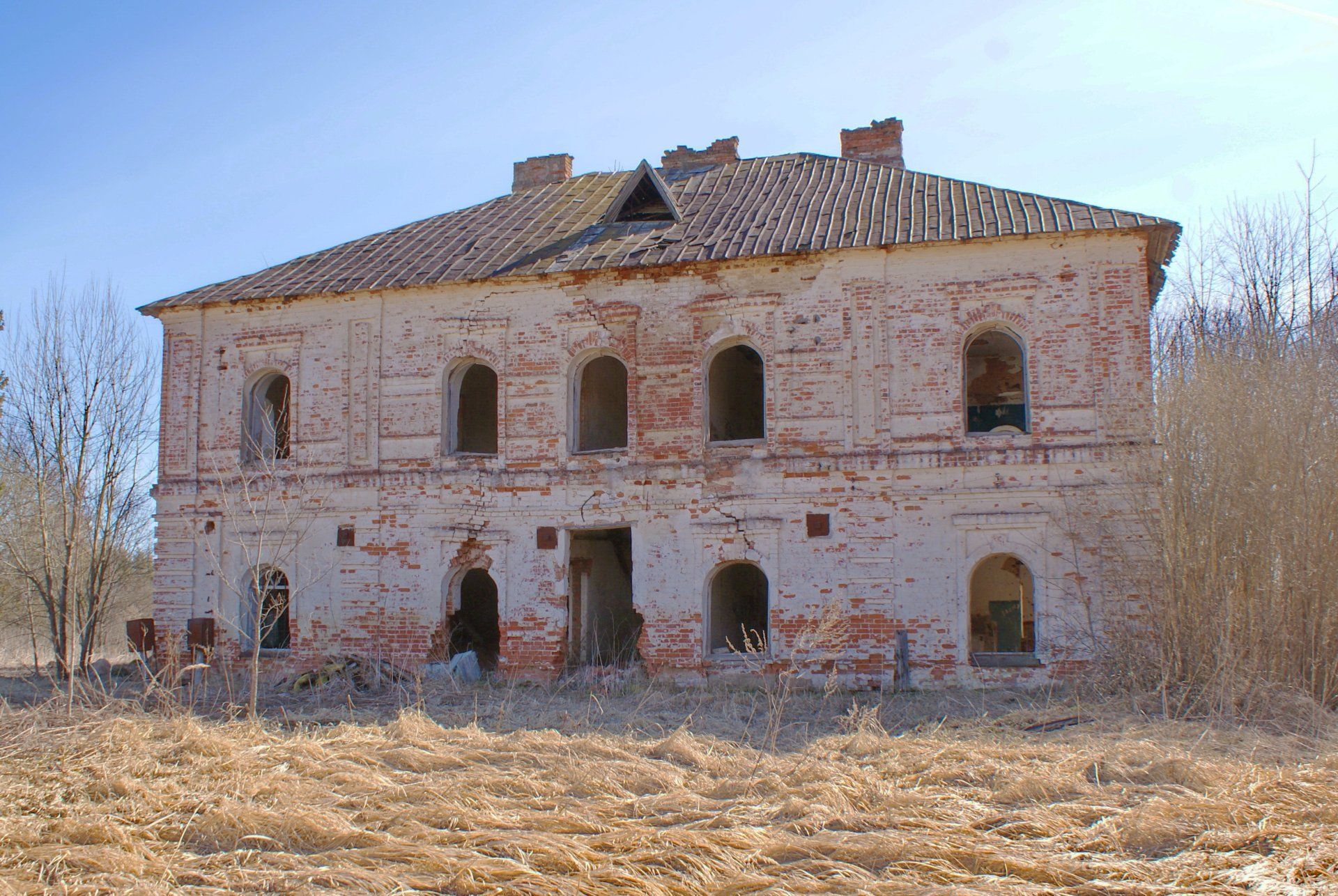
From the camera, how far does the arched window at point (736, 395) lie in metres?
16.9

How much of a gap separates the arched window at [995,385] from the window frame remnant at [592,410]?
588 cm

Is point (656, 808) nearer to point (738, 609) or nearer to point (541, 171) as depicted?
point (738, 609)

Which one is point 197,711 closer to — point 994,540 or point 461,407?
point 461,407

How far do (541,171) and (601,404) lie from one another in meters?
5.69

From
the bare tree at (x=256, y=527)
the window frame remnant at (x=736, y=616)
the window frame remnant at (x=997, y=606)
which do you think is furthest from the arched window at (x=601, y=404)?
the window frame remnant at (x=997, y=606)

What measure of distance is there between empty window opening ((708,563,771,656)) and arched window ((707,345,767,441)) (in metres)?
2.23

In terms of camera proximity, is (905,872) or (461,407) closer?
(905,872)

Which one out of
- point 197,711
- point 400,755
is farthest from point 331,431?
point 400,755

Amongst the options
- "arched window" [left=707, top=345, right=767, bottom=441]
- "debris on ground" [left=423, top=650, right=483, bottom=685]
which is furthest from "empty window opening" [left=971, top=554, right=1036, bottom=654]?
"debris on ground" [left=423, top=650, right=483, bottom=685]

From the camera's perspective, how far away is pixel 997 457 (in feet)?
46.7

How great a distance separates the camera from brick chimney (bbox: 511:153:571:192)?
20734 mm

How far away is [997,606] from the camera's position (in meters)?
19.4

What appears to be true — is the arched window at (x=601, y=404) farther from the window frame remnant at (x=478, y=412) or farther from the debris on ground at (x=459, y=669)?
the debris on ground at (x=459, y=669)

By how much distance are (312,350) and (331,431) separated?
4.54 ft
